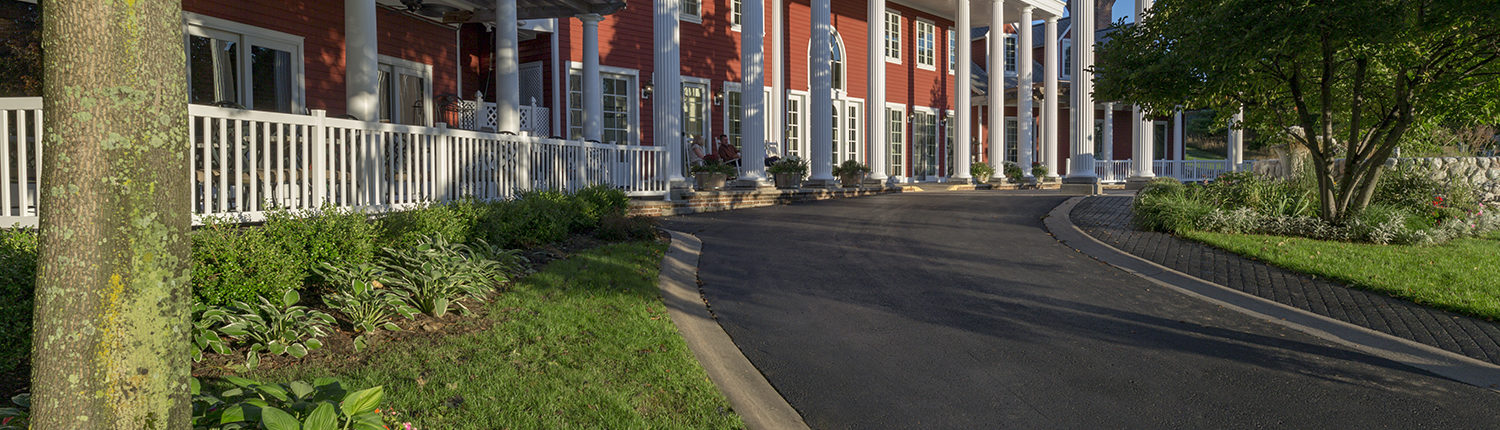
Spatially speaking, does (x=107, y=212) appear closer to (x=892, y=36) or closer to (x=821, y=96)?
(x=821, y=96)

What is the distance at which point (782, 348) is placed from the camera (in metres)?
5.48

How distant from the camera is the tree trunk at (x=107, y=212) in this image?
223 centimetres

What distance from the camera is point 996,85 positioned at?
24.3 metres

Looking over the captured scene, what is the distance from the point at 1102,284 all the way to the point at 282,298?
6.27 meters

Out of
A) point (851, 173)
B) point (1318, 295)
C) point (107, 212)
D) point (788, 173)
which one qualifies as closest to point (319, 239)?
point (107, 212)

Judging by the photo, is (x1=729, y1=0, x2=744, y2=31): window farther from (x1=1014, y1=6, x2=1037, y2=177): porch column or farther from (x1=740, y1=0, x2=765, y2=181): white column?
(x1=1014, y1=6, x2=1037, y2=177): porch column

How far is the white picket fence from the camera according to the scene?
5980 millimetres

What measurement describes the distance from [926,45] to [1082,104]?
4.96 metres

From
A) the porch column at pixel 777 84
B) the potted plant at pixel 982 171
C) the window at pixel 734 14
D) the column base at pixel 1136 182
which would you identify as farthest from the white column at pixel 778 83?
the column base at pixel 1136 182

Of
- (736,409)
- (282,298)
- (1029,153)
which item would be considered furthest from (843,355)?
(1029,153)

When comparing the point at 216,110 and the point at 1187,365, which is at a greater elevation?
the point at 216,110

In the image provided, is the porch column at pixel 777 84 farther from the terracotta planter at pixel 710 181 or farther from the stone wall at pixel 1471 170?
the stone wall at pixel 1471 170

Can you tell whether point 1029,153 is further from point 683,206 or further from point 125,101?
point 125,101

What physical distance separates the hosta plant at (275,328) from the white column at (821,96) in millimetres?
15362
